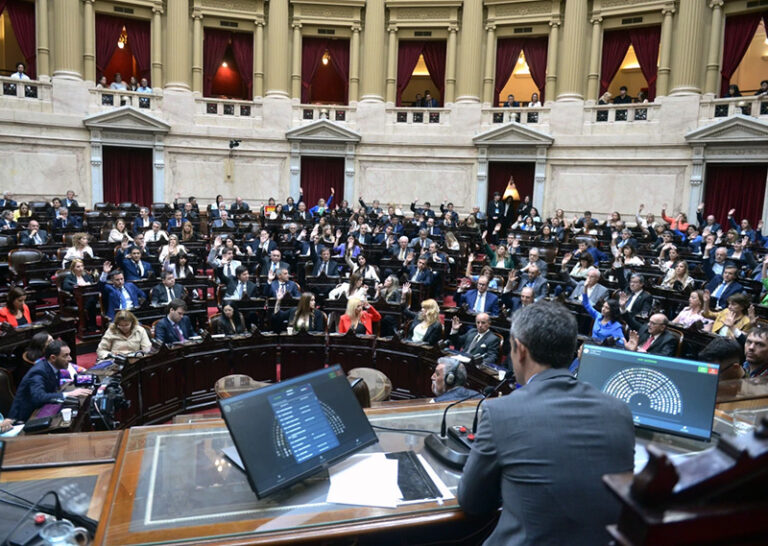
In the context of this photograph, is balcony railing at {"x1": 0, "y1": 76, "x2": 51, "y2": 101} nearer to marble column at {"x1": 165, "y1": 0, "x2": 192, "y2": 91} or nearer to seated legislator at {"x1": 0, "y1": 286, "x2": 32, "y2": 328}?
marble column at {"x1": 165, "y1": 0, "x2": 192, "y2": 91}

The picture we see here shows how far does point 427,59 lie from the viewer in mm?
20547

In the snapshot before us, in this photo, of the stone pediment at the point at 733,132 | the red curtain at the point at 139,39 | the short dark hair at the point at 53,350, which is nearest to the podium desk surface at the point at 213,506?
the short dark hair at the point at 53,350

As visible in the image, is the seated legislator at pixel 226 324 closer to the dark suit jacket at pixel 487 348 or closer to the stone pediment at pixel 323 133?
the dark suit jacket at pixel 487 348

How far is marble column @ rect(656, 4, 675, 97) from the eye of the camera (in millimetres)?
17109

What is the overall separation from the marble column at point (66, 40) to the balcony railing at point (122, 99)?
2.45ft

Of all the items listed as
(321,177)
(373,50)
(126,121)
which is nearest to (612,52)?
(373,50)

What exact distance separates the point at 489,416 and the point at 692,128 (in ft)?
57.4

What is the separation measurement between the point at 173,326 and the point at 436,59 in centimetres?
1612

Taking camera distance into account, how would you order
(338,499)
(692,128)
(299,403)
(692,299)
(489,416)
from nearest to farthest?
(489,416)
(338,499)
(299,403)
(692,299)
(692,128)


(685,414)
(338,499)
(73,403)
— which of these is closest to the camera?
(338,499)

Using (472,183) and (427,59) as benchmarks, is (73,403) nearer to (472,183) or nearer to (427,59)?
(472,183)

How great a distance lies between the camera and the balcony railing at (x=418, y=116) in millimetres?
19703

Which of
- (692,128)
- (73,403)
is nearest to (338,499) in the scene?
(73,403)

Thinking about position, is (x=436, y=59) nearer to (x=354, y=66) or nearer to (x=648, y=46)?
(x=354, y=66)
